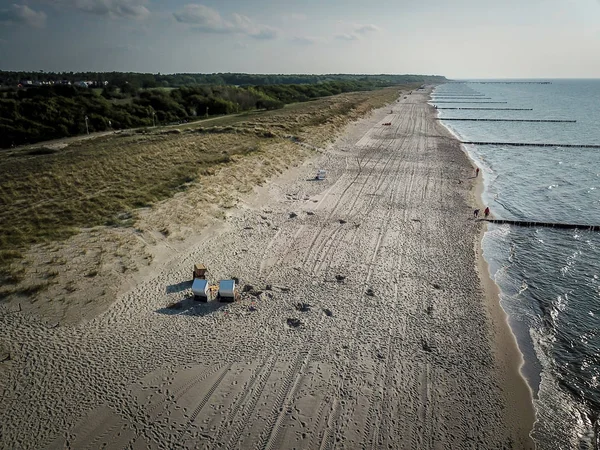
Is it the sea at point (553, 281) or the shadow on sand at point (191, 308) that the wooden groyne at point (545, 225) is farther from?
the shadow on sand at point (191, 308)

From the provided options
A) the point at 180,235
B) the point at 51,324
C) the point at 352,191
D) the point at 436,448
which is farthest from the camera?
the point at 352,191

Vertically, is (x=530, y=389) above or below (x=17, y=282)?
below

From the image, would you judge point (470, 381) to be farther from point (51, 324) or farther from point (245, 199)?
point (245, 199)

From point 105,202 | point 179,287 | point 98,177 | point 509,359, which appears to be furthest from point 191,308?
point 98,177

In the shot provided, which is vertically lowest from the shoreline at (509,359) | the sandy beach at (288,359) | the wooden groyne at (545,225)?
the wooden groyne at (545,225)

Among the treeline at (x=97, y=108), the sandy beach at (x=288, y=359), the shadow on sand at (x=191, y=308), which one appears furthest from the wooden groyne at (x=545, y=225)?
the treeline at (x=97, y=108)

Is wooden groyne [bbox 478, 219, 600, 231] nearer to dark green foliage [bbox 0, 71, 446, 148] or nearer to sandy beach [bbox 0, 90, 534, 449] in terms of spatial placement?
sandy beach [bbox 0, 90, 534, 449]

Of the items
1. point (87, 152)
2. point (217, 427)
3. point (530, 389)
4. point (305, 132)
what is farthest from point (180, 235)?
point (305, 132)
